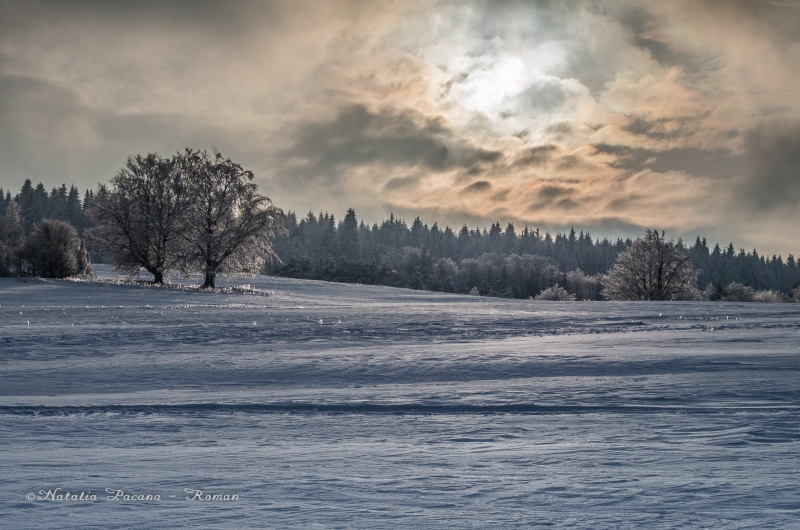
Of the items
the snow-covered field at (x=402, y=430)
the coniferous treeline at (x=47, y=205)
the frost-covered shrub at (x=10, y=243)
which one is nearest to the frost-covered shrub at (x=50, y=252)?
the frost-covered shrub at (x=10, y=243)

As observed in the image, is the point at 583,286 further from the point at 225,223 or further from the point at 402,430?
the point at 402,430

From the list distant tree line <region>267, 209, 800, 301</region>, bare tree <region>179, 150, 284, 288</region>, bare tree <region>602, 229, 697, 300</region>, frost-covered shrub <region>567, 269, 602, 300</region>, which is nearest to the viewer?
bare tree <region>179, 150, 284, 288</region>

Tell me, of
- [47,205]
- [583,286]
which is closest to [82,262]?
[583,286]

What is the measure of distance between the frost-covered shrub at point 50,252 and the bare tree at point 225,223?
10888mm

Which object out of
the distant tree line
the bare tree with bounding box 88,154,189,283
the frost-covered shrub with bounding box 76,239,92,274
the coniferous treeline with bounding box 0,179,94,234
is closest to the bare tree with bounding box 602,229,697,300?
the distant tree line

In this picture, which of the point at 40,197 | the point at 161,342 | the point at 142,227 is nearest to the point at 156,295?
the point at 142,227

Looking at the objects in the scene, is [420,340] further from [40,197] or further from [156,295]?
[40,197]

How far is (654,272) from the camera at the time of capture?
56.0m

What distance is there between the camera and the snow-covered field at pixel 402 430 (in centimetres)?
379

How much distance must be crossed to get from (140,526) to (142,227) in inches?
1611

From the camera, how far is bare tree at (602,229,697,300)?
54.9 metres

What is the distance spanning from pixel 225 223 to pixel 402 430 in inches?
1431

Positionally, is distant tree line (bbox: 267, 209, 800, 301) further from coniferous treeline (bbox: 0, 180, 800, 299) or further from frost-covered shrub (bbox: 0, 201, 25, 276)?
frost-covered shrub (bbox: 0, 201, 25, 276)

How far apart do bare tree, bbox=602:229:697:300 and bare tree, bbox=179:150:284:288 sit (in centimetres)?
3609
